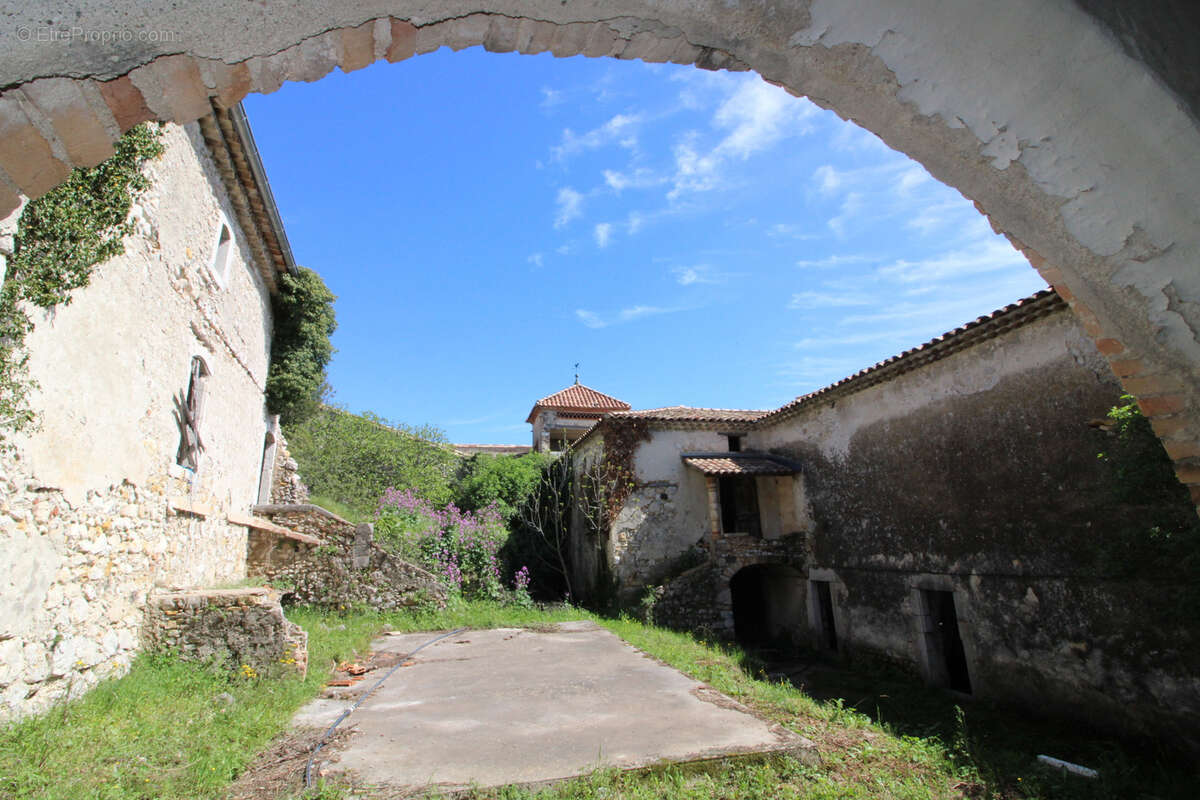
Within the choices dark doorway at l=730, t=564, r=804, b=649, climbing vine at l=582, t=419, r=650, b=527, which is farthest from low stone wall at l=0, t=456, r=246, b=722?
dark doorway at l=730, t=564, r=804, b=649

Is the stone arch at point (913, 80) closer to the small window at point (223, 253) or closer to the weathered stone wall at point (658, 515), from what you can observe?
the small window at point (223, 253)

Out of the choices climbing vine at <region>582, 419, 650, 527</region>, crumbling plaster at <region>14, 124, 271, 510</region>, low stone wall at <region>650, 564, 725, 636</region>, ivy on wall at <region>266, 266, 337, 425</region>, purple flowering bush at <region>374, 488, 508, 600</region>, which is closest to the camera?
crumbling plaster at <region>14, 124, 271, 510</region>

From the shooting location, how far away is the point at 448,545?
14.4 meters

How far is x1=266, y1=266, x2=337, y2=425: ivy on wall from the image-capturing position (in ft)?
40.2

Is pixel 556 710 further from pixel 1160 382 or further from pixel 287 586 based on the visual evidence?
pixel 287 586

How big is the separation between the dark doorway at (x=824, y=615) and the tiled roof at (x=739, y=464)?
2675 mm

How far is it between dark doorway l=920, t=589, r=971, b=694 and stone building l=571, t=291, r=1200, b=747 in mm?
30

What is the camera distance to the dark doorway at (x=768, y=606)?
1414cm

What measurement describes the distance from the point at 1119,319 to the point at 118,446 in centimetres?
754

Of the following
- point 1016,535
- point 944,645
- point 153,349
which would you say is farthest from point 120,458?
point 944,645

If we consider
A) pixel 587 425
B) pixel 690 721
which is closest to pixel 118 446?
pixel 690 721

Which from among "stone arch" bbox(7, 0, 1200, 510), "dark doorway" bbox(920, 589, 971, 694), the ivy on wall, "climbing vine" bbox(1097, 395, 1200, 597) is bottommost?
"dark doorway" bbox(920, 589, 971, 694)

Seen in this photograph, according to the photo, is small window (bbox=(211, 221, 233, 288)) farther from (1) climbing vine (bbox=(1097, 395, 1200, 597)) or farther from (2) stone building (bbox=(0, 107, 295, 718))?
(1) climbing vine (bbox=(1097, 395, 1200, 597))

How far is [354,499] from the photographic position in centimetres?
1862
